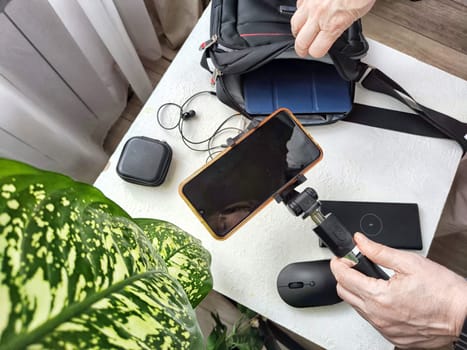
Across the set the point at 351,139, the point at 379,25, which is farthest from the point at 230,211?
the point at 379,25

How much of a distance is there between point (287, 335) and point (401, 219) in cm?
45

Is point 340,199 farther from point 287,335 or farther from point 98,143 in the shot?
point 98,143

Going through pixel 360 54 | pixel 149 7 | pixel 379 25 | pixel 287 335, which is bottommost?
pixel 287 335

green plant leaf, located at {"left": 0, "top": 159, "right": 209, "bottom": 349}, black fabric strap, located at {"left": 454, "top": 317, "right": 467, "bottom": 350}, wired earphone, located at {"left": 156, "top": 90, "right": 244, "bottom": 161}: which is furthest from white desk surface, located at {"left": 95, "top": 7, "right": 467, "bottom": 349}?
green plant leaf, located at {"left": 0, "top": 159, "right": 209, "bottom": 349}

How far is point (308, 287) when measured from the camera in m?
0.59

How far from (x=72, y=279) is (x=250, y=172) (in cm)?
40

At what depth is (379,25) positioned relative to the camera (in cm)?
123

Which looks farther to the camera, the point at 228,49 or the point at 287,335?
the point at 287,335

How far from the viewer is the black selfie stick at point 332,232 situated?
1.81 feet

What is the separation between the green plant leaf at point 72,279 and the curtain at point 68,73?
Answer: 469 millimetres

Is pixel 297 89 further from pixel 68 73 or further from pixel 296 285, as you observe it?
pixel 68 73

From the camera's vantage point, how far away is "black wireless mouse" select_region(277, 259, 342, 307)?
1.95ft

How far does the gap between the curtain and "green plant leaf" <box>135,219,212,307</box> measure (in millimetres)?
358

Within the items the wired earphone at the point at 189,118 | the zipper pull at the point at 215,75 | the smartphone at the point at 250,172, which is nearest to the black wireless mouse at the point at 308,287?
the smartphone at the point at 250,172
